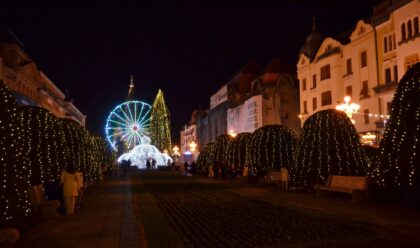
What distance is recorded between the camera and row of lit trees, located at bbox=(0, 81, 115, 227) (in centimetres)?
1095

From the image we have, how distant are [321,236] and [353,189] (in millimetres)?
7343

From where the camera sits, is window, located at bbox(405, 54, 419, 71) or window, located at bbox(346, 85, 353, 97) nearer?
window, located at bbox(405, 54, 419, 71)

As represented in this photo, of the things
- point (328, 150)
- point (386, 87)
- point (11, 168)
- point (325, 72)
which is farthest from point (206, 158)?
point (11, 168)

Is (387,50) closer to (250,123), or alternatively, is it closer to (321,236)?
(321,236)

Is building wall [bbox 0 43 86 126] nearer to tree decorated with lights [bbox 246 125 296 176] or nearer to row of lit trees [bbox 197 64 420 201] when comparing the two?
tree decorated with lights [bbox 246 125 296 176]

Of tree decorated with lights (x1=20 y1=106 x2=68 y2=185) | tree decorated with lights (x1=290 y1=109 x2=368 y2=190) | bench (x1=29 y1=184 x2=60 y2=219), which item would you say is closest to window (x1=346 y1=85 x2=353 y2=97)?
tree decorated with lights (x1=290 y1=109 x2=368 y2=190)

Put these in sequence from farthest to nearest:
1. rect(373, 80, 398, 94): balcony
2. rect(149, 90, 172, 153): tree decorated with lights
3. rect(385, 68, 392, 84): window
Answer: rect(149, 90, 172, 153): tree decorated with lights, rect(385, 68, 392, 84): window, rect(373, 80, 398, 94): balcony

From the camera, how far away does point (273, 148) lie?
103 feet

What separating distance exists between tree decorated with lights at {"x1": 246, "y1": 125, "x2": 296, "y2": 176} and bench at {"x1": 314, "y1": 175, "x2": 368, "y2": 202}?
9.80 meters

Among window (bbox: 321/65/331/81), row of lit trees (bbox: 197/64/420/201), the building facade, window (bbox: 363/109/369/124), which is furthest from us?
window (bbox: 321/65/331/81)

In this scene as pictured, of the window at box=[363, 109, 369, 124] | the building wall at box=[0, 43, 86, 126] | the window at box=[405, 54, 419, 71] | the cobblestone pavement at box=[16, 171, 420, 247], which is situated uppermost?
the building wall at box=[0, 43, 86, 126]

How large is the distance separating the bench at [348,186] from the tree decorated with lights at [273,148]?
980cm

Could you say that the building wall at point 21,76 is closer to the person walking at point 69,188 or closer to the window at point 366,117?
the window at point 366,117

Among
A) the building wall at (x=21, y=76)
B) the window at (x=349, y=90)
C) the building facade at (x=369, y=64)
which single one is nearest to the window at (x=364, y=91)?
the building facade at (x=369, y=64)
